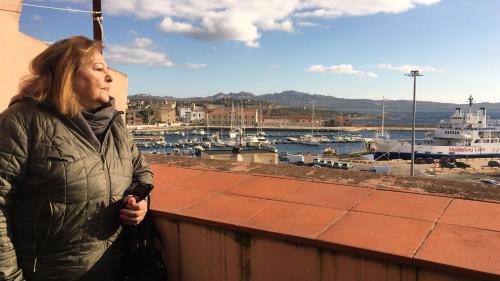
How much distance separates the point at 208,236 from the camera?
175cm

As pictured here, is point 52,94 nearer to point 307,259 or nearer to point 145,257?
point 145,257

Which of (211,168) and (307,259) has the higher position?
(211,168)

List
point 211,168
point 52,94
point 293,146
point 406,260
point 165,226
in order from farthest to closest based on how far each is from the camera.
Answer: point 293,146, point 211,168, point 165,226, point 52,94, point 406,260

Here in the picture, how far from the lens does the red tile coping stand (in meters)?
1.33

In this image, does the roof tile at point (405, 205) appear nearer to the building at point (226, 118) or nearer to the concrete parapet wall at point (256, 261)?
the concrete parapet wall at point (256, 261)

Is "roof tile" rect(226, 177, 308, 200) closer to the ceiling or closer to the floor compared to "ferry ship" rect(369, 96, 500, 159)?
closer to the ceiling

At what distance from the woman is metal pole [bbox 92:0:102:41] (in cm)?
325

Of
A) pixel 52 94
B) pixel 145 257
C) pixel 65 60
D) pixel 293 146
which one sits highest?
pixel 65 60

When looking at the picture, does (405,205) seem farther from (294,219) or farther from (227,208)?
(227,208)

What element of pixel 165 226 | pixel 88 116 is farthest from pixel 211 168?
pixel 88 116

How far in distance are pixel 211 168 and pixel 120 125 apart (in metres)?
1.10

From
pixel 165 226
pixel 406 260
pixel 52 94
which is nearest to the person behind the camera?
pixel 406 260

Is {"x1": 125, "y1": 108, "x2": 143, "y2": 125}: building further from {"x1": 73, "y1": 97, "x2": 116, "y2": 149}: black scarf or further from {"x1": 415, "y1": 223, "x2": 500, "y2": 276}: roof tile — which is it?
{"x1": 415, "y1": 223, "x2": 500, "y2": 276}: roof tile

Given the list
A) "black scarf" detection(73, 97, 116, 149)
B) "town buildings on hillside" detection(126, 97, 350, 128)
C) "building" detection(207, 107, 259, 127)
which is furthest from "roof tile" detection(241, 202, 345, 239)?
"building" detection(207, 107, 259, 127)
